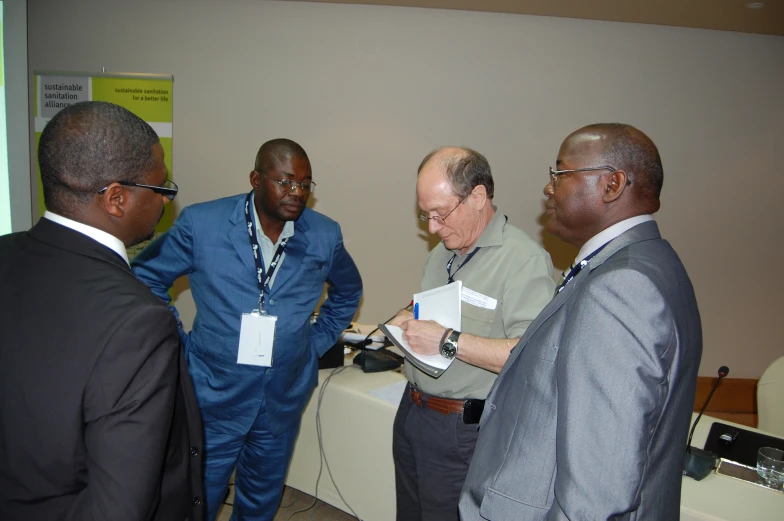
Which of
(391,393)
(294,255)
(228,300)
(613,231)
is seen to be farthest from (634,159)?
(391,393)

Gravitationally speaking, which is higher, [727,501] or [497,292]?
[497,292]

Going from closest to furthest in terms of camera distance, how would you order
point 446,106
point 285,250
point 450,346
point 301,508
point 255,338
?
point 450,346
point 255,338
point 285,250
point 301,508
point 446,106

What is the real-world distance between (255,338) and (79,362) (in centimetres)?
117

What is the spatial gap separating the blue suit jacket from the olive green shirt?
25.9 inches

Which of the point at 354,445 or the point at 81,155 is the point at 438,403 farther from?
the point at 81,155

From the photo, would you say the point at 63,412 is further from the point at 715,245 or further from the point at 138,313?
the point at 715,245

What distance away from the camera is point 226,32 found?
4430 millimetres

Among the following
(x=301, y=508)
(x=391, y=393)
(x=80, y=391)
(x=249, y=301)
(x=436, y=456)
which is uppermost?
(x=80, y=391)

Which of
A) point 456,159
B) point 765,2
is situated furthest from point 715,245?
point 456,159

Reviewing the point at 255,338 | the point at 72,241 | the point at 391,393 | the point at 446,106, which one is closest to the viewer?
the point at 72,241

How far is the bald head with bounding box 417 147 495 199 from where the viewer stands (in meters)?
1.79

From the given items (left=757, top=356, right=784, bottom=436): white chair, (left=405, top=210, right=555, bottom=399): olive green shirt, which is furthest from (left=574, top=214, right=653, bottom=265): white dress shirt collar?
(left=757, top=356, right=784, bottom=436): white chair

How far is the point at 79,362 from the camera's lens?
941 mm

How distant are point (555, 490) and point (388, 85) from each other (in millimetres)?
4107
